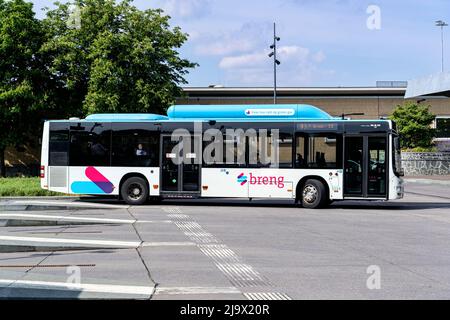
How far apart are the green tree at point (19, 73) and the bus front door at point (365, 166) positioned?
23.0 meters

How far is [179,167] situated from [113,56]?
17443 mm

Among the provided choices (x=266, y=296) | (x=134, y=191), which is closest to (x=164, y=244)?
(x=266, y=296)

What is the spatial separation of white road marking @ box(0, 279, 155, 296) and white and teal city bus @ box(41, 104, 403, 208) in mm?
12438

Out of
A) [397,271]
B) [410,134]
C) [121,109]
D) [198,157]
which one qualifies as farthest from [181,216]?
[410,134]

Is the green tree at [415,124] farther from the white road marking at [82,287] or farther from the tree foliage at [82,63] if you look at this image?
the white road marking at [82,287]

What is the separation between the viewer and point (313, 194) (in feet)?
64.5

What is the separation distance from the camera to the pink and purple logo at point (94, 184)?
2080cm

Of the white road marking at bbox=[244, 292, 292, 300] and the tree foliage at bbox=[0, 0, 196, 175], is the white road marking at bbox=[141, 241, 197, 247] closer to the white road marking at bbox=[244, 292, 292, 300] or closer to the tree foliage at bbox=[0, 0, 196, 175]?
the white road marking at bbox=[244, 292, 292, 300]

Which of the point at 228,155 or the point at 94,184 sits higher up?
the point at 228,155

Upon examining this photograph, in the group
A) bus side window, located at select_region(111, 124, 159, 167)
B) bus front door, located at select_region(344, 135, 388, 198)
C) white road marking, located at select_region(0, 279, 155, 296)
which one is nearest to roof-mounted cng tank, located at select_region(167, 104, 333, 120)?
bus side window, located at select_region(111, 124, 159, 167)

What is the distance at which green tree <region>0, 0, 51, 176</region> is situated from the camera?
36.2 m

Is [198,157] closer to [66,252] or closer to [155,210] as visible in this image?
[155,210]

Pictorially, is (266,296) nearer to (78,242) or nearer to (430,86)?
(78,242)

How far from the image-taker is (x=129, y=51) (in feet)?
116
